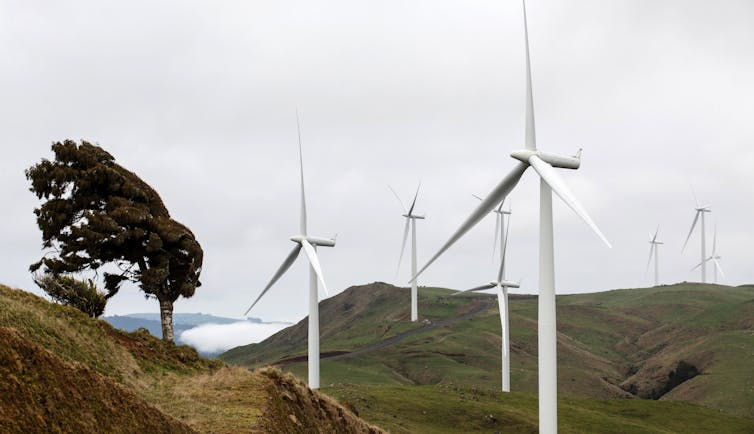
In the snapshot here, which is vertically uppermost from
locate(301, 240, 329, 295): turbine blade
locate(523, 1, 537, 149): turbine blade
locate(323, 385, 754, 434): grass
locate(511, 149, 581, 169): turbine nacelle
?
locate(523, 1, 537, 149): turbine blade

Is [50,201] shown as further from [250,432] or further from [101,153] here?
[250,432]

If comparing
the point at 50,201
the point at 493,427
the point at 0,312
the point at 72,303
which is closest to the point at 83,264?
the point at 50,201

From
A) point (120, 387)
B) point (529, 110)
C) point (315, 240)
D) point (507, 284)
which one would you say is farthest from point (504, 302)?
point (120, 387)

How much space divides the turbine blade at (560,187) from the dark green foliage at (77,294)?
107 ft

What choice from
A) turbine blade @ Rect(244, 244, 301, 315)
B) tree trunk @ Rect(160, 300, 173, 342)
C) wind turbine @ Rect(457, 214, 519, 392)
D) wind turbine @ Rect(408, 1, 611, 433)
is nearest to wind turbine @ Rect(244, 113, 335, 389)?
turbine blade @ Rect(244, 244, 301, 315)

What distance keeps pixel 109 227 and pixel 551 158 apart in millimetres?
36351

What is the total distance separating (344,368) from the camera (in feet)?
589

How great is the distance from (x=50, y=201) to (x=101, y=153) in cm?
587

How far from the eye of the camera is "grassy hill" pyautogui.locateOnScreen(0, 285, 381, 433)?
89.6ft

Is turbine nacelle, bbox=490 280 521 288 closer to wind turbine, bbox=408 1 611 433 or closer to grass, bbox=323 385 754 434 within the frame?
grass, bbox=323 385 754 434

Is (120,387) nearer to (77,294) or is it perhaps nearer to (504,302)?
(77,294)

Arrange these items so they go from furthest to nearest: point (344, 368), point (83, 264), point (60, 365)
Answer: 1. point (344, 368)
2. point (83, 264)
3. point (60, 365)

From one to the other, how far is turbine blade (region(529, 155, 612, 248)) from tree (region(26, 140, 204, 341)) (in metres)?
30.6

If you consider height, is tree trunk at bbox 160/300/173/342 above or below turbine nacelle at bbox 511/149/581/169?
below
